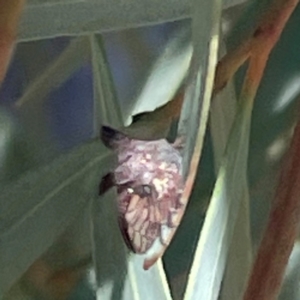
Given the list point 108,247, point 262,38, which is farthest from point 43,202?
point 262,38

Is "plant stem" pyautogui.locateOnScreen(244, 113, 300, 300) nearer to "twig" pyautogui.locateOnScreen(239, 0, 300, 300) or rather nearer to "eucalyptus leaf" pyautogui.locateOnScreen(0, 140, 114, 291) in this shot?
"twig" pyautogui.locateOnScreen(239, 0, 300, 300)

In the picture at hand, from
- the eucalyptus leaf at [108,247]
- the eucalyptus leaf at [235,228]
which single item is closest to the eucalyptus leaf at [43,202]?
the eucalyptus leaf at [108,247]

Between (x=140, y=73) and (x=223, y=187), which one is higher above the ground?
(x=140, y=73)

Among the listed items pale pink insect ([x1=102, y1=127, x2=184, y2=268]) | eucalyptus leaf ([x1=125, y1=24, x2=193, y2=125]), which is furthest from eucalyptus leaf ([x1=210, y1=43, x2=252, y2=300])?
pale pink insect ([x1=102, y1=127, x2=184, y2=268])

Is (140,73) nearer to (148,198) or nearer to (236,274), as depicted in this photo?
(236,274)

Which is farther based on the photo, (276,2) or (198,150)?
(276,2)

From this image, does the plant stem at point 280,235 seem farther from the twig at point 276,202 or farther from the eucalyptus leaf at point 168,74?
the eucalyptus leaf at point 168,74

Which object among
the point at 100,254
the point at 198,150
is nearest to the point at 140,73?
the point at 100,254
